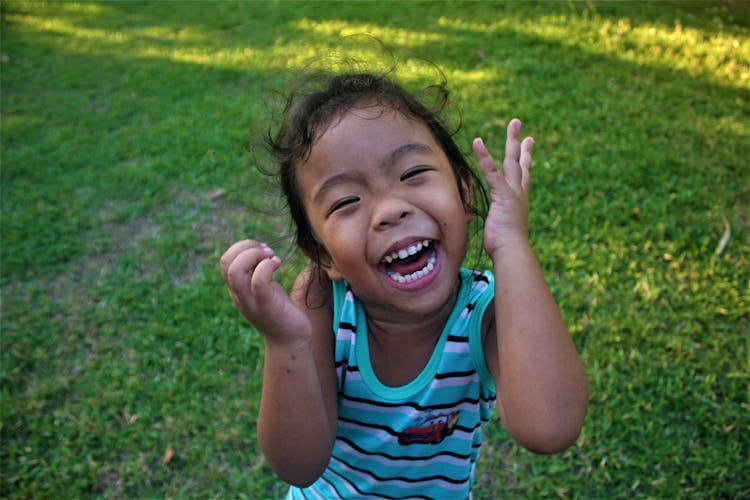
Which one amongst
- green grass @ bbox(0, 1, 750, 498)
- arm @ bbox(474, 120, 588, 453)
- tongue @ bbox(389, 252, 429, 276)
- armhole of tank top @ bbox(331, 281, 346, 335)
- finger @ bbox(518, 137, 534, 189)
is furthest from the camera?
green grass @ bbox(0, 1, 750, 498)

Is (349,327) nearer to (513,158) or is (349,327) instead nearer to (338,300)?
→ (338,300)

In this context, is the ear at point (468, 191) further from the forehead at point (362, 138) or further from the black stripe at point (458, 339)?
the black stripe at point (458, 339)

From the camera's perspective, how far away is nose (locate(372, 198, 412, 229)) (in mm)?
1399

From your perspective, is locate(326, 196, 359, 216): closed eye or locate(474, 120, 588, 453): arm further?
locate(326, 196, 359, 216): closed eye

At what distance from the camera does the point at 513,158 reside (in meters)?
1.56

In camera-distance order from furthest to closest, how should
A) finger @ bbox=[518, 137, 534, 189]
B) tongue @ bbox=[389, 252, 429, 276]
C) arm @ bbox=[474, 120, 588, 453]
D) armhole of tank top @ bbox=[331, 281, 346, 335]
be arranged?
armhole of tank top @ bbox=[331, 281, 346, 335]
finger @ bbox=[518, 137, 534, 189]
tongue @ bbox=[389, 252, 429, 276]
arm @ bbox=[474, 120, 588, 453]

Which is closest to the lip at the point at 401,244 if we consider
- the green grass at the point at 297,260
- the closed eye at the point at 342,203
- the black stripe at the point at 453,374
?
the closed eye at the point at 342,203

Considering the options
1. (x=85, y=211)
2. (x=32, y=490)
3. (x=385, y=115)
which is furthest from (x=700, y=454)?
(x=85, y=211)

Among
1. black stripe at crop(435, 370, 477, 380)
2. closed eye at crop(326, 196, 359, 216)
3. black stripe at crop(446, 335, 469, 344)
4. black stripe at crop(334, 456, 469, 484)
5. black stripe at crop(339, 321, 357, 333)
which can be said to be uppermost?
closed eye at crop(326, 196, 359, 216)

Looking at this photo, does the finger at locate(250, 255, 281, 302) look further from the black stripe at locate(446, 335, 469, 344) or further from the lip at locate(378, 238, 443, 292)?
the black stripe at locate(446, 335, 469, 344)

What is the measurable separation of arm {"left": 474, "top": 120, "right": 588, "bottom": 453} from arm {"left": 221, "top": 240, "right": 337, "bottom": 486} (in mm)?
430

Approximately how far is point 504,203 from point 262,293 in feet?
1.98

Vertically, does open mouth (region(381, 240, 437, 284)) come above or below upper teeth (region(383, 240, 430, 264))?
below

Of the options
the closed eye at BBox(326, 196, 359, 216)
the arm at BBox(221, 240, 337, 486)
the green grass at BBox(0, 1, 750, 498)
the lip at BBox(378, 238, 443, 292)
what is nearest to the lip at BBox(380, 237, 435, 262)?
the lip at BBox(378, 238, 443, 292)
